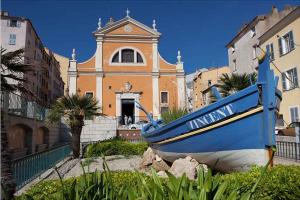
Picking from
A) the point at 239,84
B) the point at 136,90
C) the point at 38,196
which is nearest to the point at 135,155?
the point at 239,84

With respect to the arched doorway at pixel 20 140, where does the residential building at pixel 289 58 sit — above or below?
above

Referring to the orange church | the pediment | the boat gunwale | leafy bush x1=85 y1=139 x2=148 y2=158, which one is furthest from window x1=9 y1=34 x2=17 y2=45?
the boat gunwale

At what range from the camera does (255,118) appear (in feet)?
20.2

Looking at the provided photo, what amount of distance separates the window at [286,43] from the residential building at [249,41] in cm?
221

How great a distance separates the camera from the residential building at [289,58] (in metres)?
21.4

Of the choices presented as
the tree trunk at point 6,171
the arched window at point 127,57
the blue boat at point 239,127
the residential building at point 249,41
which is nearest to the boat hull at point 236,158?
the blue boat at point 239,127

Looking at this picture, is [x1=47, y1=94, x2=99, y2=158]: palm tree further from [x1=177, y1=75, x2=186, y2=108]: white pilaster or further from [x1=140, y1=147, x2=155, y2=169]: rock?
[x1=177, y1=75, x2=186, y2=108]: white pilaster

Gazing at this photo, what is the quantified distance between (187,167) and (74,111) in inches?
377

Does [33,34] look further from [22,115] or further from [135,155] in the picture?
[135,155]

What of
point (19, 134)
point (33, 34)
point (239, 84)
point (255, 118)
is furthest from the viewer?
point (33, 34)

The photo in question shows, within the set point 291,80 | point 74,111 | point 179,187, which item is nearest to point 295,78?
point 291,80

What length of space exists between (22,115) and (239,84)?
45.4ft

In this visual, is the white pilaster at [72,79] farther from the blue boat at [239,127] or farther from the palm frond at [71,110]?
the blue boat at [239,127]

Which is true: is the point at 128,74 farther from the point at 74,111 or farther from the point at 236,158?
the point at 236,158
